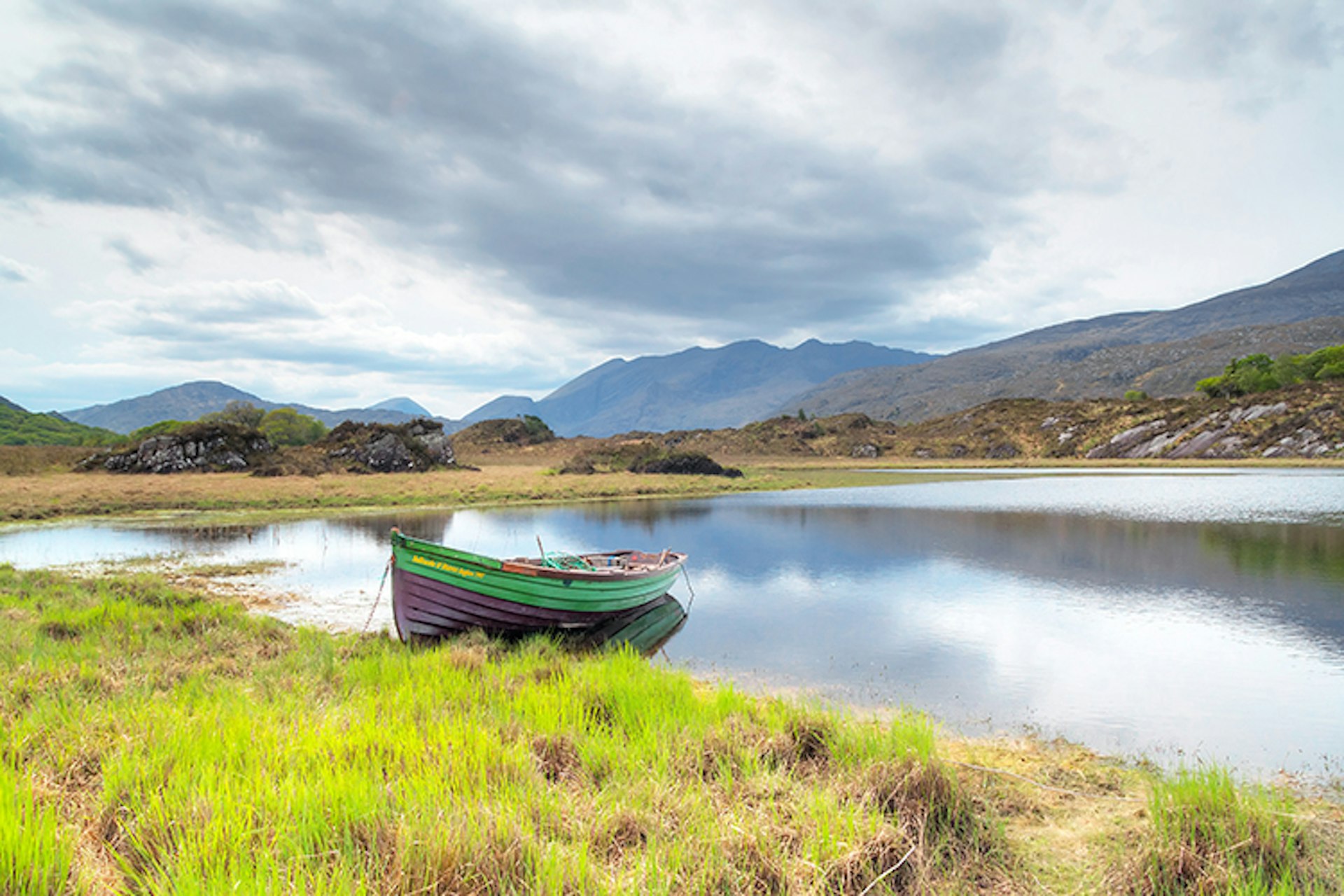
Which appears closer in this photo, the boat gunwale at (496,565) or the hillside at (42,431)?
the boat gunwale at (496,565)

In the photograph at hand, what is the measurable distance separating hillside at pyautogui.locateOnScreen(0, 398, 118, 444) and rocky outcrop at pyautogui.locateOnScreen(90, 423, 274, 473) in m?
75.0

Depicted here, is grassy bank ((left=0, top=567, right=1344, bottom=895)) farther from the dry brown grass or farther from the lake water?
the dry brown grass

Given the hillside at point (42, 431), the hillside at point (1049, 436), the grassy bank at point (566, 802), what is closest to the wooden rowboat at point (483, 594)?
the grassy bank at point (566, 802)

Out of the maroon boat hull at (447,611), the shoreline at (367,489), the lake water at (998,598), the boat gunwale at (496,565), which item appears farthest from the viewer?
the shoreline at (367,489)

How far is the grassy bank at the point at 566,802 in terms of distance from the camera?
4.10 metres

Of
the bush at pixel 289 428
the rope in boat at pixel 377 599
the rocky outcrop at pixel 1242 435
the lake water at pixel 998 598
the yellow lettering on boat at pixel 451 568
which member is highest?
the bush at pixel 289 428

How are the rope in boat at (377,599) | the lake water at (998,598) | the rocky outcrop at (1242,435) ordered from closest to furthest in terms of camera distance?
the lake water at (998,598) < the rope in boat at (377,599) < the rocky outcrop at (1242,435)

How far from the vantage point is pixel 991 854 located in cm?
511

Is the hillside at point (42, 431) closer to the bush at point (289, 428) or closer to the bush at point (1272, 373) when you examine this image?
the bush at point (289, 428)

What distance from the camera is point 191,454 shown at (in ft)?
180

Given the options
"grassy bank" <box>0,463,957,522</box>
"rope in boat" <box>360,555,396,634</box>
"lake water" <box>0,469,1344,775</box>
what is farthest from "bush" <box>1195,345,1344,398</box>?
"rope in boat" <box>360,555,396,634</box>

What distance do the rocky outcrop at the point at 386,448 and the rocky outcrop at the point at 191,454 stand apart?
264 inches

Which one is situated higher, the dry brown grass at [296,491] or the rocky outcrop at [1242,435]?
the rocky outcrop at [1242,435]

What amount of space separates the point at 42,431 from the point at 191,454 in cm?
12011
